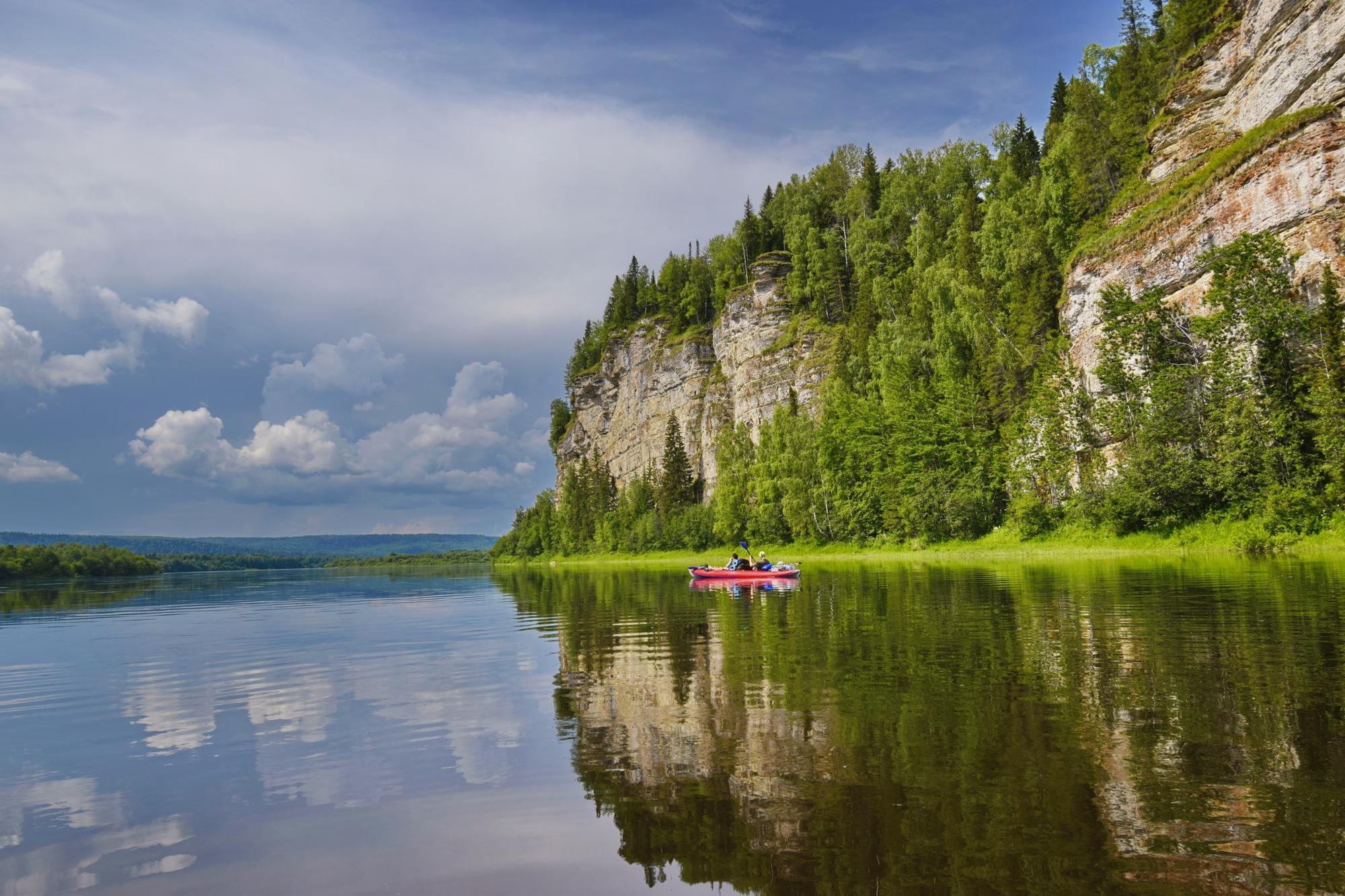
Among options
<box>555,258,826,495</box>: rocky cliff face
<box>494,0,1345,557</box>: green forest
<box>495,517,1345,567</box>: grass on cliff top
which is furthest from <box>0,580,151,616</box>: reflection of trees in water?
<box>555,258,826,495</box>: rocky cliff face

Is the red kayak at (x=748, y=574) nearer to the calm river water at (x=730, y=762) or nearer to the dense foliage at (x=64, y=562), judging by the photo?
the calm river water at (x=730, y=762)

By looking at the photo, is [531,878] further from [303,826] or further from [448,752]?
[448,752]

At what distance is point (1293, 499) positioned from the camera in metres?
40.6

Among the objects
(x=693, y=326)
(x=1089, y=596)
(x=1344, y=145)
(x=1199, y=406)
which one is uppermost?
(x=693, y=326)

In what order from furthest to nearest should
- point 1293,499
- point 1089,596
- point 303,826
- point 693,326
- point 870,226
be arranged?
point 693,326, point 870,226, point 1293,499, point 1089,596, point 303,826

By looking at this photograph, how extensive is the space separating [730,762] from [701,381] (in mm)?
127869

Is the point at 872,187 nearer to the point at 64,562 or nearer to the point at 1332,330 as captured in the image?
the point at 1332,330

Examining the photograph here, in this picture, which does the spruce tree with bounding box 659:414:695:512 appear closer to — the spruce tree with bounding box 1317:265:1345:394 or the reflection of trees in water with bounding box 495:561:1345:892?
the spruce tree with bounding box 1317:265:1345:394

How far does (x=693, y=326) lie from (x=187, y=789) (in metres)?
140

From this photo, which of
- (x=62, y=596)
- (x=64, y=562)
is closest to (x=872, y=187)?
(x=62, y=596)

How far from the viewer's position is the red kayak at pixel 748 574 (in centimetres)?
4681

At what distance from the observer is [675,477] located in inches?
5084

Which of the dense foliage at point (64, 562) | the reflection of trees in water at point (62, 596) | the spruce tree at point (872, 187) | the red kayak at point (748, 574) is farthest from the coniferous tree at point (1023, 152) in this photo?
the dense foliage at point (64, 562)

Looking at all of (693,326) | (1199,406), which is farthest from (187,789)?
(693,326)
